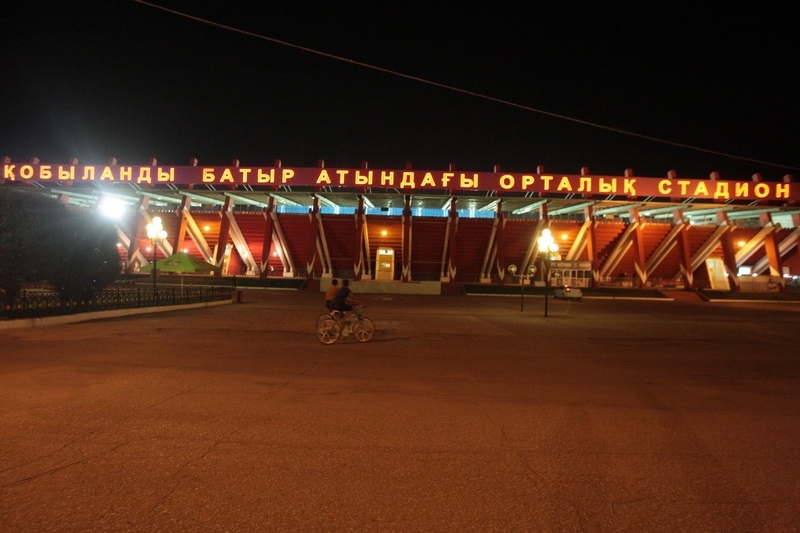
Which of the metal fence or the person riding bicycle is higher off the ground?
the person riding bicycle

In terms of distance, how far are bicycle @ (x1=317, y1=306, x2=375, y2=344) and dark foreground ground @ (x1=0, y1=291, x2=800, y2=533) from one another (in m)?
1.51

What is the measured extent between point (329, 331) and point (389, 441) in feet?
26.8

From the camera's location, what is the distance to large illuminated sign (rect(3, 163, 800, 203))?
50.3m

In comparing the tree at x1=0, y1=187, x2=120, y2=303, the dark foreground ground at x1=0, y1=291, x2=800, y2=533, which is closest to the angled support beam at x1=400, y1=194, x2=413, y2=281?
the tree at x1=0, y1=187, x2=120, y2=303

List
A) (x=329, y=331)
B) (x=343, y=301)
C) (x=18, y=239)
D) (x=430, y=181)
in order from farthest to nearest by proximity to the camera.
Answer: (x=430, y=181)
(x=18, y=239)
(x=329, y=331)
(x=343, y=301)

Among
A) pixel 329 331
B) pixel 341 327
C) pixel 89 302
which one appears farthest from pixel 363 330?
pixel 89 302

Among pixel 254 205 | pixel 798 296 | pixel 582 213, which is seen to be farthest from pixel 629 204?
pixel 254 205

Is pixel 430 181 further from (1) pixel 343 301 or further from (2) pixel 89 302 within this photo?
(1) pixel 343 301

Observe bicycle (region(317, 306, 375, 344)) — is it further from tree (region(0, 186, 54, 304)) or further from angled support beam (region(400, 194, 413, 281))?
angled support beam (region(400, 194, 413, 281))

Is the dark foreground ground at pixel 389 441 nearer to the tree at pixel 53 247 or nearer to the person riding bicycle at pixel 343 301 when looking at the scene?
the person riding bicycle at pixel 343 301

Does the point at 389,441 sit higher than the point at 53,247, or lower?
lower

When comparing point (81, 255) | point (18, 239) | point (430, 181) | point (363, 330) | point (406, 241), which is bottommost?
point (363, 330)

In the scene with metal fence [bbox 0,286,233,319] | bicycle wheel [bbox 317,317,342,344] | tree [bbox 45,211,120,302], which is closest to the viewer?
bicycle wheel [bbox 317,317,342,344]

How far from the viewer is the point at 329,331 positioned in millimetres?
13852
